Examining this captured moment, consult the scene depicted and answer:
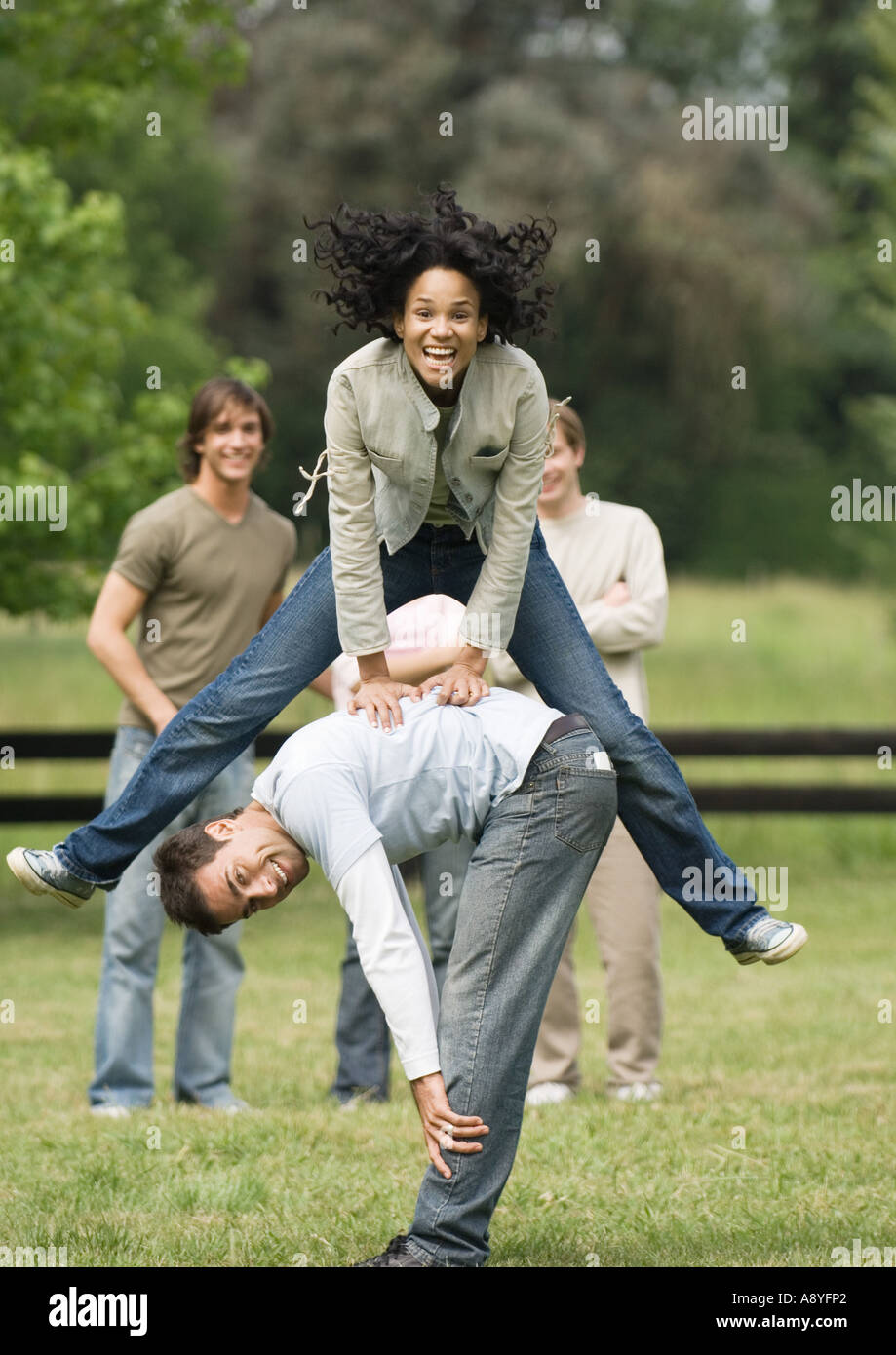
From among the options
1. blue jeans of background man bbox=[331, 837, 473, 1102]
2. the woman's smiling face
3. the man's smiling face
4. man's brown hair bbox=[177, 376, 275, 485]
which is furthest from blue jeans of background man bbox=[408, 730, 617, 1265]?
man's brown hair bbox=[177, 376, 275, 485]

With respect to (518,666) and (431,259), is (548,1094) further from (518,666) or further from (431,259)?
(431,259)

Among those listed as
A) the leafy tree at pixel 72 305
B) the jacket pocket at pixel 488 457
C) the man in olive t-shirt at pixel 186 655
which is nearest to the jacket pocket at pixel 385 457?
the jacket pocket at pixel 488 457

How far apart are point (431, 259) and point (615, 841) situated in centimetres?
269

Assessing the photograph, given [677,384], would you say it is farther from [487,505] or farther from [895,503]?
[487,505]

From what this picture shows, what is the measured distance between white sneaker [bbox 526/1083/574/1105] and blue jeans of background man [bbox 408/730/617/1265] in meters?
2.14

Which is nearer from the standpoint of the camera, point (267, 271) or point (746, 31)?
point (267, 271)

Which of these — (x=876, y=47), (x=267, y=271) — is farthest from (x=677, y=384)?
(x=876, y=47)

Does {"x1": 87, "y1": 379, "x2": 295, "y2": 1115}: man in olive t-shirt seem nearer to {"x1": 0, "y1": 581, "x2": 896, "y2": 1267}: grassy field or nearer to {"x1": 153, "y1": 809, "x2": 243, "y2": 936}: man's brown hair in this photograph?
{"x1": 0, "y1": 581, "x2": 896, "y2": 1267}: grassy field

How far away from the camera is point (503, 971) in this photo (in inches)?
144

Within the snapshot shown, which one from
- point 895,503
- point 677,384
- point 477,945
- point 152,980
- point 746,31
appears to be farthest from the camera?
point 746,31

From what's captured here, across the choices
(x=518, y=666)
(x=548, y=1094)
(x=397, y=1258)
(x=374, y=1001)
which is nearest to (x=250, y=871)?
(x=397, y=1258)

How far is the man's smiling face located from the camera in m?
3.62

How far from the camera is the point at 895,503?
19.5m

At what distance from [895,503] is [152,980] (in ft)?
49.8
